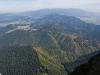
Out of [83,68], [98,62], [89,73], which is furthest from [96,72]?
[83,68]

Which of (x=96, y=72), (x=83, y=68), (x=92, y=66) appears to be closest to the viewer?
(x=96, y=72)

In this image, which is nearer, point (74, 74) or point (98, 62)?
point (98, 62)

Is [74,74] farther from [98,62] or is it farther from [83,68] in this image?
[98,62]

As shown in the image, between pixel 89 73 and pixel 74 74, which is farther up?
pixel 89 73

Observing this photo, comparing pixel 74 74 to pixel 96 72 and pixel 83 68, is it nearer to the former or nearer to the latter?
pixel 83 68

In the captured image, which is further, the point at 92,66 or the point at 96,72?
the point at 92,66

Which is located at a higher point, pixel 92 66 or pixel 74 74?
pixel 92 66

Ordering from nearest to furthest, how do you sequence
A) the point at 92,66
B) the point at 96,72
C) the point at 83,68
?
the point at 96,72 → the point at 92,66 → the point at 83,68

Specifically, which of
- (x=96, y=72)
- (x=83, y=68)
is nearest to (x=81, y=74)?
(x=83, y=68)
